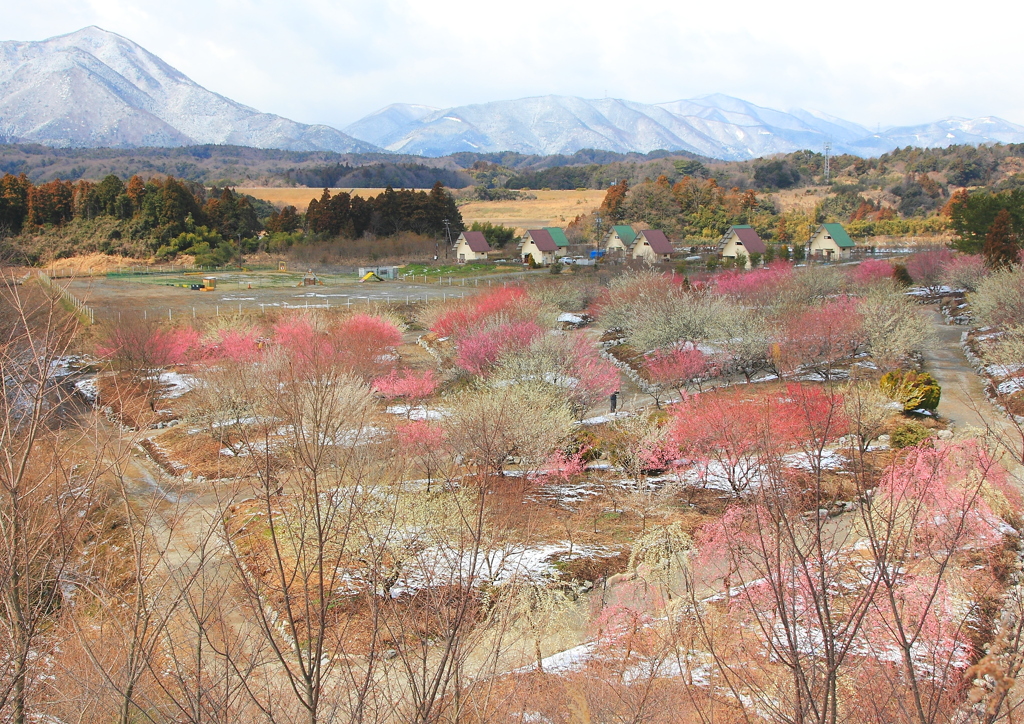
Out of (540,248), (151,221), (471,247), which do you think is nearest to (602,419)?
(540,248)

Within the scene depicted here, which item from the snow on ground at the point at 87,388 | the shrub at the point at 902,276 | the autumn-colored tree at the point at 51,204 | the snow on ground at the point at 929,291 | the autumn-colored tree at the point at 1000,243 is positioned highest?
the autumn-colored tree at the point at 51,204

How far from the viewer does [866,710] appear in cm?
812

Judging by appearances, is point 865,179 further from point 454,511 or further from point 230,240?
point 454,511

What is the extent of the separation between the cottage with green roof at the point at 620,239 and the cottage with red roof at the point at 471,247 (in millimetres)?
11225

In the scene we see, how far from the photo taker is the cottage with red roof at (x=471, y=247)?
69.6 meters

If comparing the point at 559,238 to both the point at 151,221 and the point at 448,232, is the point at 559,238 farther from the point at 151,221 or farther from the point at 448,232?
the point at 151,221

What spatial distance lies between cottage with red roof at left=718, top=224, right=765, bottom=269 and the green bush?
42757 millimetres

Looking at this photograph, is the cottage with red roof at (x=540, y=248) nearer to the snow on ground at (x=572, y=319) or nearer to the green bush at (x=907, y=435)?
the snow on ground at (x=572, y=319)

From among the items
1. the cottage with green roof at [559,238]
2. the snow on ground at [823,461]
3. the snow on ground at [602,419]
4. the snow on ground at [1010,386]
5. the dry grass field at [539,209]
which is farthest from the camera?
the dry grass field at [539,209]

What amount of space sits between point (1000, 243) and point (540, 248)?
36903mm

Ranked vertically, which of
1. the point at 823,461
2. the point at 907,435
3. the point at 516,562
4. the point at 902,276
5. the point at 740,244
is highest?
the point at 740,244

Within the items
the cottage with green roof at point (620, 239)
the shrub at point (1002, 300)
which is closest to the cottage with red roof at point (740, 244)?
the cottage with green roof at point (620, 239)

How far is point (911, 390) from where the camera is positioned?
2103 centimetres

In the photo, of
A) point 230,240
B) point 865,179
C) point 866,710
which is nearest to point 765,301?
point 866,710
